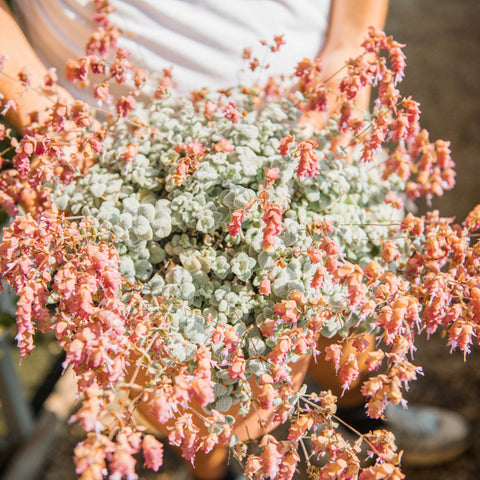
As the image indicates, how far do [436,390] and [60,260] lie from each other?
6.02ft

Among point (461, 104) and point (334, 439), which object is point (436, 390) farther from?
point (461, 104)

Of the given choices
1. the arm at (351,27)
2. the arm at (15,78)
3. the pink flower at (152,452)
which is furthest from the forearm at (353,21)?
the pink flower at (152,452)

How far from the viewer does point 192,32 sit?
1089 millimetres

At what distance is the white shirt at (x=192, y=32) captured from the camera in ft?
3.51

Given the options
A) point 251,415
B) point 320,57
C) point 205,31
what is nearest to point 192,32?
point 205,31

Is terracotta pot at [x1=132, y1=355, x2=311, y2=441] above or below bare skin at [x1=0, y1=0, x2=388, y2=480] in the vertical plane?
below

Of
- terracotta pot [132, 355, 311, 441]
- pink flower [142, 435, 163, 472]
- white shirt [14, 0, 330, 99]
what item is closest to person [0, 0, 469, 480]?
white shirt [14, 0, 330, 99]

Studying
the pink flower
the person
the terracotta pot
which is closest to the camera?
the pink flower

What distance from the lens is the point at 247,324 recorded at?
2.63 ft

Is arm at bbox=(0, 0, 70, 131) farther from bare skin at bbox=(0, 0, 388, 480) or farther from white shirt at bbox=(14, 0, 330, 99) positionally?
white shirt at bbox=(14, 0, 330, 99)

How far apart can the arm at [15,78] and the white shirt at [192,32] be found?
159 millimetres

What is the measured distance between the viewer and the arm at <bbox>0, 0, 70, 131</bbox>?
91 cm

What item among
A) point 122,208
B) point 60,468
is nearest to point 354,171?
point 122,208

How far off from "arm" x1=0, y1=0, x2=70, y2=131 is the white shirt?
16 centimetres
